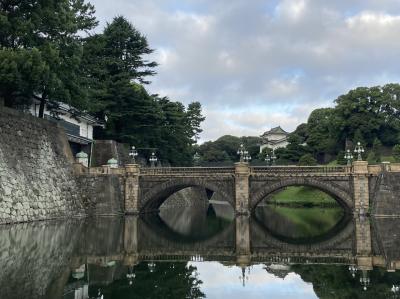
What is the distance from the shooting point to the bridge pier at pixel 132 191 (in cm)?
4912

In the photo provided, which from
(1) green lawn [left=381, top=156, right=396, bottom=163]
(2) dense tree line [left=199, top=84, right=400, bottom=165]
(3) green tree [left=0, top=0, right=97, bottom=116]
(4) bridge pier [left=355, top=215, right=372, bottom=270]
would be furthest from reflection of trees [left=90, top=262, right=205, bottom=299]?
(1) green lawn [left=381, top=156, right=396, bottom=163]

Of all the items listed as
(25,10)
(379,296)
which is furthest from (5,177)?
(379,296)

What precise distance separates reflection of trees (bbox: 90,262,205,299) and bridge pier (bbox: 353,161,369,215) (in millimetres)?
29247

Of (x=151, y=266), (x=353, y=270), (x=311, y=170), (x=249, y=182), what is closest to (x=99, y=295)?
(x=151, y=266)

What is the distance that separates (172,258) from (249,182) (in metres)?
25.9

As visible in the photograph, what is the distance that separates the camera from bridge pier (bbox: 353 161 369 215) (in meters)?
45.7

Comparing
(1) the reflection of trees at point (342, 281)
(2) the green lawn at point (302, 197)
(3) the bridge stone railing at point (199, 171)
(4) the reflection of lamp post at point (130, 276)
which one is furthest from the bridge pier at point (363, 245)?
(2) the green lawn at point (302, 197)

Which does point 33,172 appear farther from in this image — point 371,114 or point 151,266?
point 371,114

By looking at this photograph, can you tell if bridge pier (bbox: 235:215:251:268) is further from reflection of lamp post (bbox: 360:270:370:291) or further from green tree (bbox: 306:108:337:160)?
green tree (bbox: 306:108:337:160)

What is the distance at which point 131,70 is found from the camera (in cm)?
6316

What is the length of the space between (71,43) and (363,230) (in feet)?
90.5

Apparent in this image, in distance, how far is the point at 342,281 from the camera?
16.8 m

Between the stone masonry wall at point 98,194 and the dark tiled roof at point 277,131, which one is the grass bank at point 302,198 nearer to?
the stone masonry wall at point 98,194

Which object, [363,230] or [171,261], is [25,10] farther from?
[363,230]
